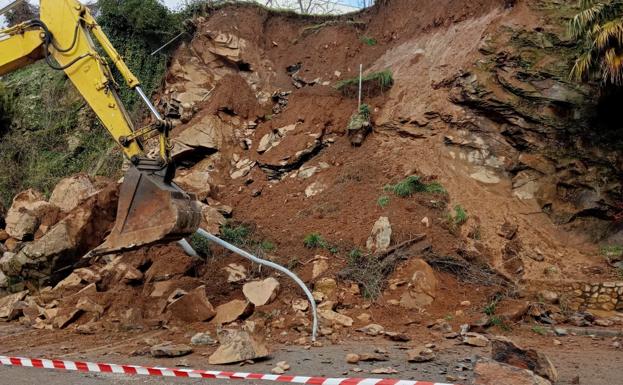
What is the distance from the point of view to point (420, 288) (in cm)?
869

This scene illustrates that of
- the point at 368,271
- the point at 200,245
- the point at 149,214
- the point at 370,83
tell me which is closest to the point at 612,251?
the point at 368,271

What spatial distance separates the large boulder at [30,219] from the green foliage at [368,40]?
33.2 ft

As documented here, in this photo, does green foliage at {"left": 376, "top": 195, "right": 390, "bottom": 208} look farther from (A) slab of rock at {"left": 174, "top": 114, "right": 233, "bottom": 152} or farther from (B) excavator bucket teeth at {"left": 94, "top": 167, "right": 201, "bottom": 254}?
(A) slab of rock at {"left": 174, "top": 114, "right": 233, "bottom": 152}

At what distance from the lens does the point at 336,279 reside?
29.9ft

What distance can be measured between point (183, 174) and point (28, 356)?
7.42 meters

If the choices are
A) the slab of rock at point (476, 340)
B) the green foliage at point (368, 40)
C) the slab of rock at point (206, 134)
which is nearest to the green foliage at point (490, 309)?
the slab of rock at point (476, 340)

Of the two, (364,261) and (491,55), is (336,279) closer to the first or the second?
(364,261)

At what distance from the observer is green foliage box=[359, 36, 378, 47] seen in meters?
16.1

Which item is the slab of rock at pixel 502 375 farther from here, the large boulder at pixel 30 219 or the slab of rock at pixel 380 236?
the large boulder at pixel 30 219

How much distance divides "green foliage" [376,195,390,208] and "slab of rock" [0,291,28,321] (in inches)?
282

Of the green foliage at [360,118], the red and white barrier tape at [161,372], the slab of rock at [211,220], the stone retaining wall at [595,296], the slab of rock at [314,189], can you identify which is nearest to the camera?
the red and white barrier tape at [161,372]

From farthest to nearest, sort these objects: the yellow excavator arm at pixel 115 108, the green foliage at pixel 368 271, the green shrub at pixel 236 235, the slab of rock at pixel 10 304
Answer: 1. the green shrub at pixel 236 235
2. the slab of rock at pixel 10 304
3. the green foliage at pixel 368 271
4. the yellow excavator arm at pixel 115 108

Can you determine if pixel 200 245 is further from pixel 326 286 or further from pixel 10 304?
pixel 10 304

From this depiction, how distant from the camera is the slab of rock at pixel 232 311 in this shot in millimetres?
8112
